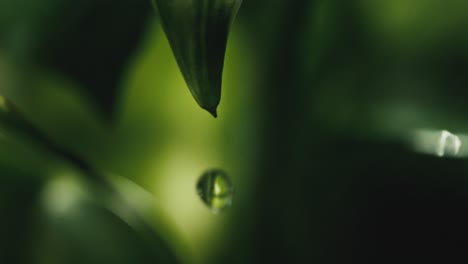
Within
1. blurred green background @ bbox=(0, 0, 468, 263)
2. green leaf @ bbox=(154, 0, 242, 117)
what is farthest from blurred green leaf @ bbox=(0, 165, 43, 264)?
green leaf @ bbox=(154, 0, 242, 117)

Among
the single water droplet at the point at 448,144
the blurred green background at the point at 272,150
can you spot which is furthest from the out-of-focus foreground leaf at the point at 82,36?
the single water droplet at the point at 448,144

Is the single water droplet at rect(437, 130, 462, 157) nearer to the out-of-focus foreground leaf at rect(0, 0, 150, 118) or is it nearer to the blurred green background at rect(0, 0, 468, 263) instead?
the blurred green background at rect(0, 0, 468, 263)

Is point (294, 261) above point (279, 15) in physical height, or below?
below

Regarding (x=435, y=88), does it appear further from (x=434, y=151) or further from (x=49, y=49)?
(x=49, y=49)

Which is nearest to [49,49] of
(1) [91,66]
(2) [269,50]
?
(1) [91,66]

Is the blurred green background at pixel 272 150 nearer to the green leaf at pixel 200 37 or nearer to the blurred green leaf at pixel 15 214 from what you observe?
the blurred green leaf at pixel 15 214

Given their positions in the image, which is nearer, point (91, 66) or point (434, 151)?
point (434, 151)
